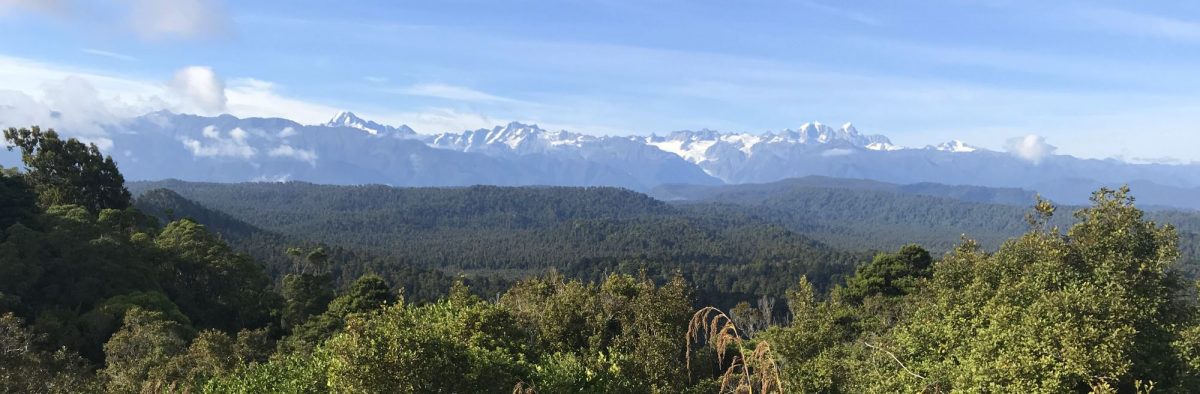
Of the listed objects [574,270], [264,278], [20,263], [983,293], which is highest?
[983,293]

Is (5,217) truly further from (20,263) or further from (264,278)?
(264,278)

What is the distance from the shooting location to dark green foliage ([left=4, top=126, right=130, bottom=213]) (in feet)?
212

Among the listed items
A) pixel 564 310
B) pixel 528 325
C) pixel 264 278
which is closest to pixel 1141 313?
pixel 564 310

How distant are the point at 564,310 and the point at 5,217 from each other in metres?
47.3

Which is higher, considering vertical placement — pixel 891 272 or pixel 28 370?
pixel 28 370

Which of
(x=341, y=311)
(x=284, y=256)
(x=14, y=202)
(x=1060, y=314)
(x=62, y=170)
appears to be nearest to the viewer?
(x=1060, y=314)

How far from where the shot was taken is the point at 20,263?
41.2 m

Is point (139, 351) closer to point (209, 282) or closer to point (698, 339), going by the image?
point (698, 339)

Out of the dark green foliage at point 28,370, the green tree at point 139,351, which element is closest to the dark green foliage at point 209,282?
the green tree at point 139,351

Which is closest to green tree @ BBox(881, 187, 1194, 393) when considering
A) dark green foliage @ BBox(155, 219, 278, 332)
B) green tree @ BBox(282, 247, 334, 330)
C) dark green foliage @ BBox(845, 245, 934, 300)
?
dark green foliage @ BBox(845, 245, 934, 300)

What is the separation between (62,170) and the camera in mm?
66312

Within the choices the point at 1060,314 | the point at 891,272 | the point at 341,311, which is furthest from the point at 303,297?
the point at 1060,314

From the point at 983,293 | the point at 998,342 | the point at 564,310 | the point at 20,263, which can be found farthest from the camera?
the point at 20,263

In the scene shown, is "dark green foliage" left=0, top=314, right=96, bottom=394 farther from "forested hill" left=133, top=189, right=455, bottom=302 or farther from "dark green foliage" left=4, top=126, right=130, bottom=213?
"forested hill" left=133, top=189, right=455, bottom=302
